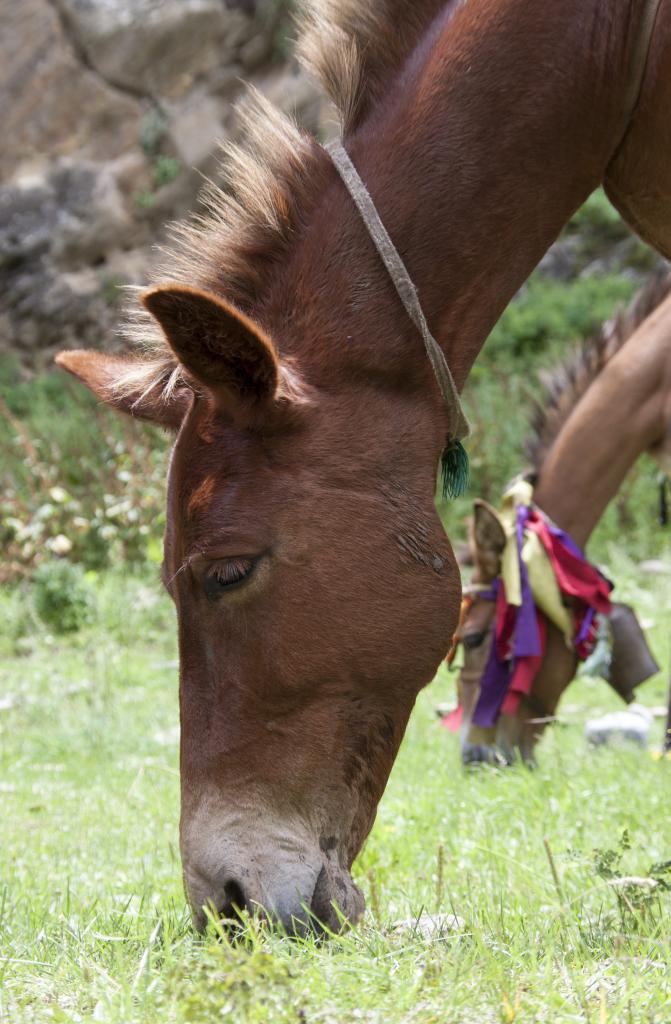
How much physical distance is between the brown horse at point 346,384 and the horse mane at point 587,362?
9.22ft

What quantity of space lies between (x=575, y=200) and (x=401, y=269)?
19.0 inches

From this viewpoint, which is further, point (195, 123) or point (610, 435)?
point (195, 123)

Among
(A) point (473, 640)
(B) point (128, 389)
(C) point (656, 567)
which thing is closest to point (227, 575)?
(B) point (128, 389)

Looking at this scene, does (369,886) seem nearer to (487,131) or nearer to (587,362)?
(487,131)

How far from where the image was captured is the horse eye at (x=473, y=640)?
198 inches

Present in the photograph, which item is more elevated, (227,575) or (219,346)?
(219,346)

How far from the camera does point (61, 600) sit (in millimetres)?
7691

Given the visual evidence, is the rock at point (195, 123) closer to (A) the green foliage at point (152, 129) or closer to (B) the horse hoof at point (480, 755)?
(A) the green foliage at point (152, 129)

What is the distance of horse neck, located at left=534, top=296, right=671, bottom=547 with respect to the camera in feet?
16.9

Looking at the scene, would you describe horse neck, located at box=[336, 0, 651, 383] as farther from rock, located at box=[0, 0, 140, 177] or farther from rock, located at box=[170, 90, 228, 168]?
rock, located at box=[0, 0, 140, 177]

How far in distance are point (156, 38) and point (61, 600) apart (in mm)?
9656

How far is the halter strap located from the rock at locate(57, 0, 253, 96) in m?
→ 13.5

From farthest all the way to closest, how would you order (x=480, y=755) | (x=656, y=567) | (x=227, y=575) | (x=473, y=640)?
1. (x=656, y=567)
2. (x=473, y=640)
3. (x=480, y=755)
4. (x=227, y=575)

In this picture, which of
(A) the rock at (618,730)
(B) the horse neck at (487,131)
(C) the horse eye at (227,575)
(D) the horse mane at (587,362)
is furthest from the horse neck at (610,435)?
(C) the horse eye at (227,575)
